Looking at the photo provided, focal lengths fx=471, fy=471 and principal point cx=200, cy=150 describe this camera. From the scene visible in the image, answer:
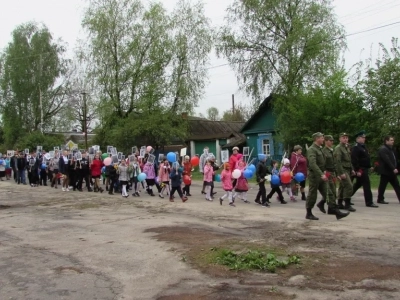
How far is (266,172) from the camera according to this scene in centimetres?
1364

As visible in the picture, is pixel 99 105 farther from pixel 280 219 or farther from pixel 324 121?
pixel 280 219

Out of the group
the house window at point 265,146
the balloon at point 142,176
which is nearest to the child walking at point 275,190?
the balloon at point 142,176

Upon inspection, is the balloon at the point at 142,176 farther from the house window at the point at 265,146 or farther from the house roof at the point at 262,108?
the house window at the point at 265,146

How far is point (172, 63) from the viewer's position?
125ft

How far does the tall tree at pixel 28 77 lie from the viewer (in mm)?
52812

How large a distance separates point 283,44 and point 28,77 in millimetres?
33179

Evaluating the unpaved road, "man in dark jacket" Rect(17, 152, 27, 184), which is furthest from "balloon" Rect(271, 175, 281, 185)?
"man in dark jacket" Rect(17, 152, 27, 184)

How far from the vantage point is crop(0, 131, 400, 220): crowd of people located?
10.3 meters

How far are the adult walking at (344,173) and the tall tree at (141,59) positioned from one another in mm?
24524

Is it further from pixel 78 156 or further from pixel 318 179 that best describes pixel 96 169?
pixel 318 179

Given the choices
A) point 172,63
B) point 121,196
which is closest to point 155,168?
point 121,196

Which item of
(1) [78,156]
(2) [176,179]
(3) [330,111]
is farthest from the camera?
(3) [330,111]

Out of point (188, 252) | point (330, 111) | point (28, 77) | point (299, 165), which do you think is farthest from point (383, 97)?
point (28, 77)

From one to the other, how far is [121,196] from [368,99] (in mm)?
15409
